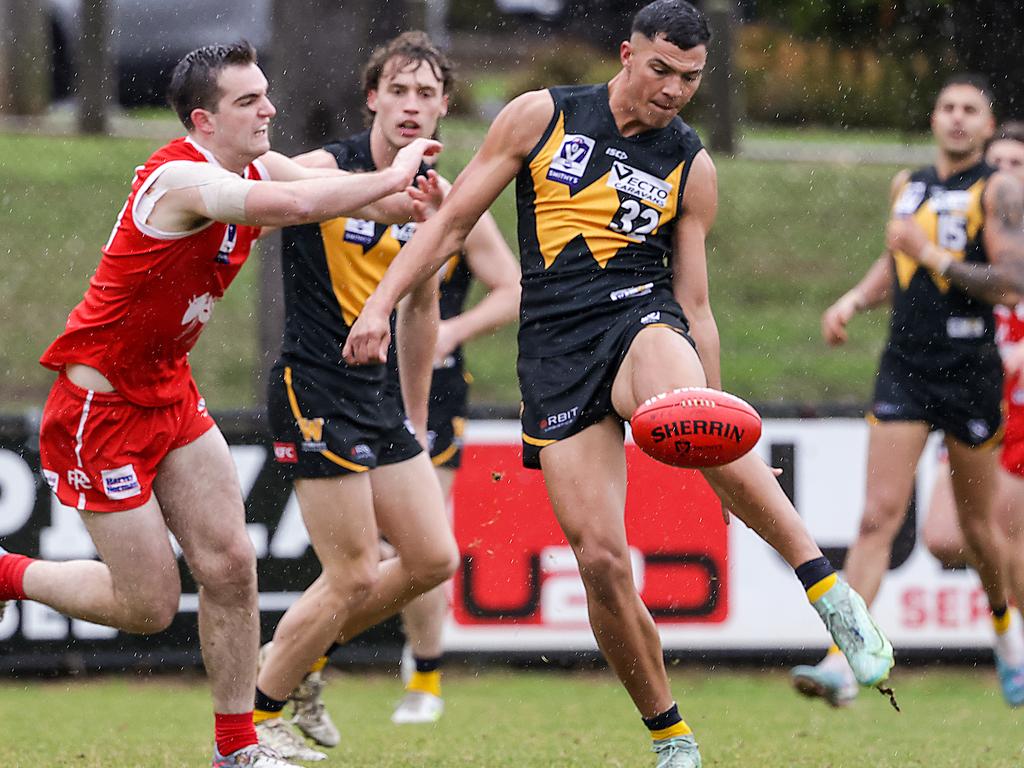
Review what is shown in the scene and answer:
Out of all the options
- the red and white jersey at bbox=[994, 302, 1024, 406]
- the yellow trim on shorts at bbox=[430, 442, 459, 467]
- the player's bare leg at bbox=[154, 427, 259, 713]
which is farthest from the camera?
the red and white jersey at bbox=[994, 302, 1024, 406]

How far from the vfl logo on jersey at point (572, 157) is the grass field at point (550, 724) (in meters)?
2.12

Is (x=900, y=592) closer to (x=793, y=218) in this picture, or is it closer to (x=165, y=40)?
(x=793, y=218)

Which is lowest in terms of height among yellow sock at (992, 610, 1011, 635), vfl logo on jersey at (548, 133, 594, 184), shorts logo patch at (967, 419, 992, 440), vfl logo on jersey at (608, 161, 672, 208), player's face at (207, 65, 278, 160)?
yellow sock at (992, 610, 1011, 635)

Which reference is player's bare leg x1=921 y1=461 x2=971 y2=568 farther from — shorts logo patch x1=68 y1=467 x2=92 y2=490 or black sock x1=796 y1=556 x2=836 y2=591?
shorts logo patch x1=68 y1=467 x2=92 y2=490

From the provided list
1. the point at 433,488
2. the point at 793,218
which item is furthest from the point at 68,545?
the point at 793,218

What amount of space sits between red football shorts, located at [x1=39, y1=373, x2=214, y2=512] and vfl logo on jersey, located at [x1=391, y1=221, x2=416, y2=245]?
1.40 meters

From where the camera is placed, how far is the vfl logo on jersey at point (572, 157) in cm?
535

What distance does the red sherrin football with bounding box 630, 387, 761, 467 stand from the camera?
4.78 metres

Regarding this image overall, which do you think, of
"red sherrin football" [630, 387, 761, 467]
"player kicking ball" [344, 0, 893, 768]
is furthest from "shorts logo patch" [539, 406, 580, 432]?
"red sherrin football" [630, 387, 761, 467]

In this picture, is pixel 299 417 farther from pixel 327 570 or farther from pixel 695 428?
pixel 695 428

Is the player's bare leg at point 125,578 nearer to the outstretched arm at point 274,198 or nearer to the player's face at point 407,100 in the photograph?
the outstretched arm at point 274,198

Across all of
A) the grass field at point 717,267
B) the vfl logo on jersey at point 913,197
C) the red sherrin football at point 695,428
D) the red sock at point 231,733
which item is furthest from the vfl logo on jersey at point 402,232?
the grass field at point 717,267

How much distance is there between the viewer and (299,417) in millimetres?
6113

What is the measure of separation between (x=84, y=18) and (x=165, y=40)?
266cm
